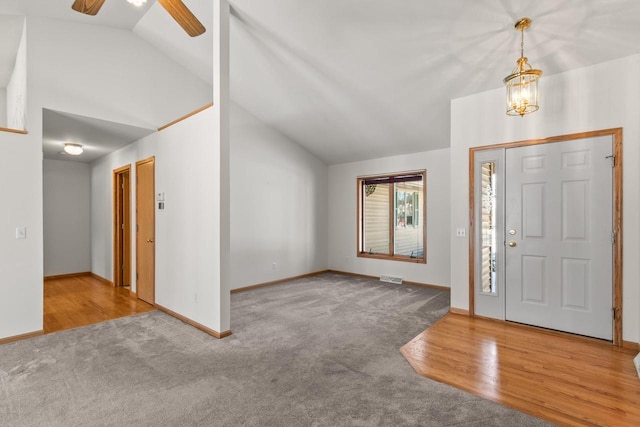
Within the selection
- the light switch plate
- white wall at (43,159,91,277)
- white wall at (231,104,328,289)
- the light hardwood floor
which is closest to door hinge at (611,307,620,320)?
the light hardwood floor

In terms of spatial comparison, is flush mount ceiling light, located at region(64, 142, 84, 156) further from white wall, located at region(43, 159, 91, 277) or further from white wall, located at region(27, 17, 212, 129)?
white wall, located at region(43, 159, 91, 277)

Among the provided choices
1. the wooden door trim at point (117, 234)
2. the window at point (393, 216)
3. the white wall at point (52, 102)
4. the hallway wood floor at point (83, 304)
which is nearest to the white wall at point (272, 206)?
the window at point (393, 216)

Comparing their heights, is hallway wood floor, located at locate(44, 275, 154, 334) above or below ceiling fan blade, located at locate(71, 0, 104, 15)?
below

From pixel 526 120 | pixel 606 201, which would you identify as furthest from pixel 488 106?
pixel 606 201

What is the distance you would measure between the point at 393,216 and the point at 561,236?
10.3 ft

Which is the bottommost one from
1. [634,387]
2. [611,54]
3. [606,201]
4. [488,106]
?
[634,387]

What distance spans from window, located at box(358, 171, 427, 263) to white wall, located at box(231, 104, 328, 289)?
96cm

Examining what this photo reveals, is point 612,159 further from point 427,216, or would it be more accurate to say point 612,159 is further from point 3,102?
point 3,102

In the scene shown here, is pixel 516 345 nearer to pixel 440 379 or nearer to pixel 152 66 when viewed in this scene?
pixel 440 379

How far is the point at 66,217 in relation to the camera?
21.3 ft

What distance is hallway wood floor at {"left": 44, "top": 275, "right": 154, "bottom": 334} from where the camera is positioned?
3838 mm

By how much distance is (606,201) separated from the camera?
3.09 metres

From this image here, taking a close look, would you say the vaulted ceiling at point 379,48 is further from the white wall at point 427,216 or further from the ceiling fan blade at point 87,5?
the ceiling fan blade at point 87,5

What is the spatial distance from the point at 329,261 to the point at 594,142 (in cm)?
504
